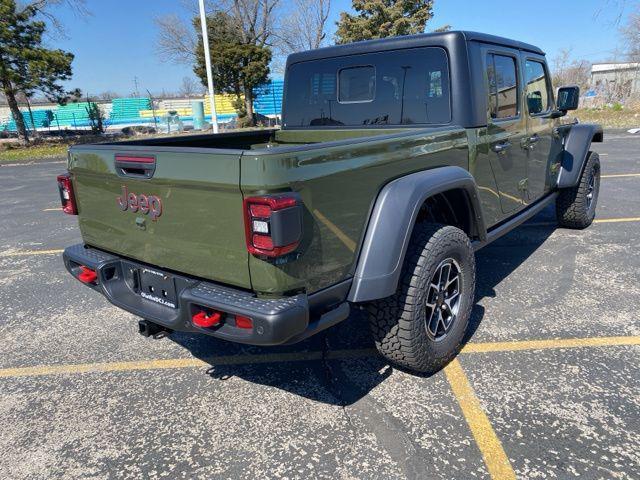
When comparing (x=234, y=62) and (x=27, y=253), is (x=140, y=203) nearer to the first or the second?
(x=27, y=253)

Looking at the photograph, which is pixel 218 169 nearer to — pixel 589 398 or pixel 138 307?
pixel 138 307

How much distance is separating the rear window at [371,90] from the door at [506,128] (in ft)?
1.42

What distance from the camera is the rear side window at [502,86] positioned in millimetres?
3592

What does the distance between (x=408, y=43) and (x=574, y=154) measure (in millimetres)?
2786

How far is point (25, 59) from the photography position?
20547 millimetres

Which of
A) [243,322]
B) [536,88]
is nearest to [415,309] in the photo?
[243,322]

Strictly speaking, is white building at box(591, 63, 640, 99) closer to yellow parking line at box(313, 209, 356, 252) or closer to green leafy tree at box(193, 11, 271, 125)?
green leafy tree at box(193, 11, 271, 125)

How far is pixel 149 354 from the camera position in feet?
11.1

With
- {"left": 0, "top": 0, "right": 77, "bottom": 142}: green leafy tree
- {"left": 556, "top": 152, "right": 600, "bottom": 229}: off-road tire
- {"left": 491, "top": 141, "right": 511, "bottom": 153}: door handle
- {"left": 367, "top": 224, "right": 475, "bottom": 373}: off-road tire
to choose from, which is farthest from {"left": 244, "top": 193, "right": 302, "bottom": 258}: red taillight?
{"left": 0, "top": 0, "right": 77, "bottom": 142}: green leafy tree

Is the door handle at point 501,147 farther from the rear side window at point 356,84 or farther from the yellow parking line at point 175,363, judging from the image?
the yellow parking line at point 175,363

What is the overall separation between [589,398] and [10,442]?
122 inches

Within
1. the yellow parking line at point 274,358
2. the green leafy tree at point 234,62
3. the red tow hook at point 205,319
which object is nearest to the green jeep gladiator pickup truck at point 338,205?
the red tow hook at point 205,319

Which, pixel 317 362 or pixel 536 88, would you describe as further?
pixel 536 88

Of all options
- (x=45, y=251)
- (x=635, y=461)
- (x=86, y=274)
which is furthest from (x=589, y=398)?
(x=45, y=251)
